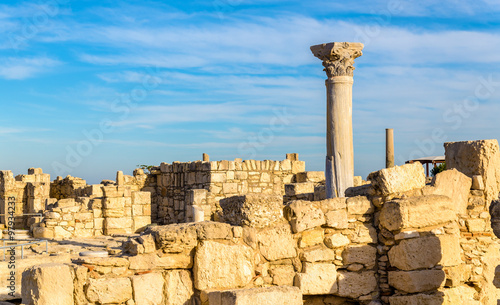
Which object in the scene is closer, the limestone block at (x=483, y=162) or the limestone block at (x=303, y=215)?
the limestone block at (x=303, y=215)

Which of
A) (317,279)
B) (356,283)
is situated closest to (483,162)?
(356,283)

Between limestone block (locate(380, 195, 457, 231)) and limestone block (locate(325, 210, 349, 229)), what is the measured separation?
41 centimetres

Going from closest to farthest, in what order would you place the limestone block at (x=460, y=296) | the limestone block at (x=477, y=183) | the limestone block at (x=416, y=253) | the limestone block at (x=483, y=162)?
the limestone block at (x=416, y=253) < the limestone block at (x=460, y=296) < the limestone block at (x=477, y=183) < the limestone block at (x=483, y=162)

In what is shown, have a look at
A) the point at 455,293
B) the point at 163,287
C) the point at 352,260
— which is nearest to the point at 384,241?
the point at 352,260

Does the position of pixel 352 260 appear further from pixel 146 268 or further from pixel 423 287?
pixel 146 268

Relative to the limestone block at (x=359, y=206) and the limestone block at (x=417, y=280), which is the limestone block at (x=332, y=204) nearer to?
the limestone block at (x=359, y=206)

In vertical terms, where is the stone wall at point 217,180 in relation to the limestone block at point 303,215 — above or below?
above

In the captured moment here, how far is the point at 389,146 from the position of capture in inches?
728

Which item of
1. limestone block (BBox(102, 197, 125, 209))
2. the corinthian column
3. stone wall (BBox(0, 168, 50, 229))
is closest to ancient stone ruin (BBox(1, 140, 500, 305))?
the corinthian column

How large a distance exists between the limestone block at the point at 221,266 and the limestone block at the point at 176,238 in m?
0.11

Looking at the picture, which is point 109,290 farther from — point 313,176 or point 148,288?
point 313,176

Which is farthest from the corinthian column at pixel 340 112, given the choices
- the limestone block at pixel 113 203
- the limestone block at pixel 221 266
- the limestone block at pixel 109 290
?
the limestone block at pixel 109 290

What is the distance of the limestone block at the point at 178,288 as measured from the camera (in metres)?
5.18

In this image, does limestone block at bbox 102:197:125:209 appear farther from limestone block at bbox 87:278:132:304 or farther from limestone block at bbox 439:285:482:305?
limestone block at bbox 439:285:482:305
